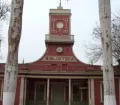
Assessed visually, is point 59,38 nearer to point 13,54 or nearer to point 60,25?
point 60,25

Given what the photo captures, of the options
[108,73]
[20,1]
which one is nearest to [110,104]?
[108,73]

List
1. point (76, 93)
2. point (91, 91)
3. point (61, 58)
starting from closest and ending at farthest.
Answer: point (91, 91)
point (76, 93)
point (61, 58)

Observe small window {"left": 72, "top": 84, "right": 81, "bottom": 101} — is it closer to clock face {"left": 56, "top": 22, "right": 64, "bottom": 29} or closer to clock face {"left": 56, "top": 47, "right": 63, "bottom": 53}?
clock face {"left": 56, "top": 47, "right": 63, "bottom": 53}

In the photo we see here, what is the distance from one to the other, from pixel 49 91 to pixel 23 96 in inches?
132

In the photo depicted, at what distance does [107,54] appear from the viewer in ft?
28.1

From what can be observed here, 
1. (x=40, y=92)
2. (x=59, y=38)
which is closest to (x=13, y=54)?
(x=40, y=92)

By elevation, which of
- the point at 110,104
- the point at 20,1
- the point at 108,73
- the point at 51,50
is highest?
the point at 51,50

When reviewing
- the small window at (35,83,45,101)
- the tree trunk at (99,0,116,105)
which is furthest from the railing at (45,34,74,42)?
the tree trunk at (99,0,116,105)

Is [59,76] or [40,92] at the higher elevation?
[59,76]

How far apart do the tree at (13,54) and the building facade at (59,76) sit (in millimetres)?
20076

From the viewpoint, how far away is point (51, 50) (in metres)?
31.6

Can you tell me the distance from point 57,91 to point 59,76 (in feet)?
7.88

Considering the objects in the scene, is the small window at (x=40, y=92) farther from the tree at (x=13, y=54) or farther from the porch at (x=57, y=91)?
the tree at (x=13, y=54)

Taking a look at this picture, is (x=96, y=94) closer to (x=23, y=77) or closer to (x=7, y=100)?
(x=23, y=77)
